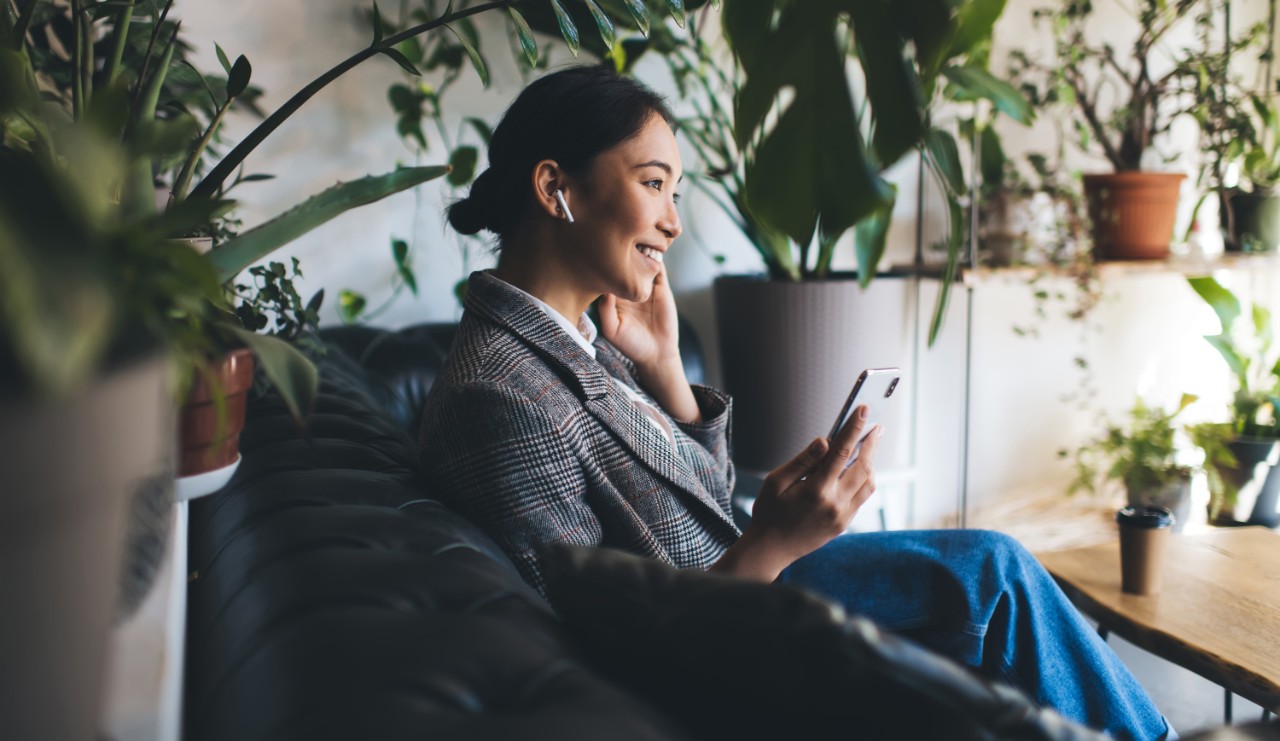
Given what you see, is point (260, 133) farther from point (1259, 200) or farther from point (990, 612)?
point (1259, 200)

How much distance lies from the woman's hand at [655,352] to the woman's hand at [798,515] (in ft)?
1.68

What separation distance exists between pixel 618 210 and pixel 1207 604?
3.34 ft

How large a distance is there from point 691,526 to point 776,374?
98 centimetres

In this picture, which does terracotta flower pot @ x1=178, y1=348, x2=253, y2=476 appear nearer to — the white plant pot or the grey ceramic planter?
the white plant pot

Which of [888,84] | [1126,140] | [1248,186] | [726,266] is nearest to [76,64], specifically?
[888,84]

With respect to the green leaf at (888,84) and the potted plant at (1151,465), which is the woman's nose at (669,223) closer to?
the green leaf at (888,84)

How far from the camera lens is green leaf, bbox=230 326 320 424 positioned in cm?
58

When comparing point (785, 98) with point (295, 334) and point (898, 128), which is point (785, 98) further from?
point (898, 128)

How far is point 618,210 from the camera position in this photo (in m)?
1.31

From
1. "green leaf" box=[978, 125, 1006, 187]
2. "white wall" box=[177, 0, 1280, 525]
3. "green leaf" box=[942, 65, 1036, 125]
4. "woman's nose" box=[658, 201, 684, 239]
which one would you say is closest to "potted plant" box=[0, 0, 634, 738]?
"woman's nose" box=[658, 201, 684, 239]

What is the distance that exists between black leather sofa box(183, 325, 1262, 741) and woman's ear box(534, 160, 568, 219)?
0.55 m

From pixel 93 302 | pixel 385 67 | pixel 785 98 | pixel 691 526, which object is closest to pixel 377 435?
pixel 691 526

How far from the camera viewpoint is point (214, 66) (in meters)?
1.93

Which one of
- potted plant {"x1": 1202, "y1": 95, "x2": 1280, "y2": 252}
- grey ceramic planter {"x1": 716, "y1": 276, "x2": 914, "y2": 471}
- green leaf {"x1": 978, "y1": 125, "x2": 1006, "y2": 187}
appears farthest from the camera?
potted plant {"x1": 1202, "y1": 95, "x2": 1280, "y2": 252}
